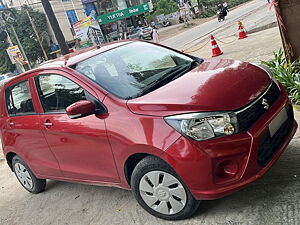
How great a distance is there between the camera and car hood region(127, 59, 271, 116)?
9.22 feet

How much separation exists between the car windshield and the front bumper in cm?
82

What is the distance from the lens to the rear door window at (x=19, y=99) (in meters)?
4.30

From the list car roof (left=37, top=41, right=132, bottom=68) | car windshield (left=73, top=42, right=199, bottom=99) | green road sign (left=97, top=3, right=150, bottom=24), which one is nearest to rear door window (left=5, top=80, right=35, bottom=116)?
car roof (left=37, top=41, right=132, bottom=68)

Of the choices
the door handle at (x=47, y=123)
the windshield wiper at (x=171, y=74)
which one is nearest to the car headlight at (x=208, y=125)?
the windshield wiper at (x=171, y=74)

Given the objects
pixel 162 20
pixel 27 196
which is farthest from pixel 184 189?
pixel 162 20

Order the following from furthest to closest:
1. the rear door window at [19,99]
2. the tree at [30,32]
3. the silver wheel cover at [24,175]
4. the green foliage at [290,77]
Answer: the tree at [30,32] → the silver wheel cover at [24,175] → the green foliage at [290,77] → the rear door window at [19,99]

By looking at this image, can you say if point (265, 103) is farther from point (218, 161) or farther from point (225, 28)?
point (225, 28)

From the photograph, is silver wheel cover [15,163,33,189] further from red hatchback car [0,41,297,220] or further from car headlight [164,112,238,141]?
car headlight [164,112,238,141]

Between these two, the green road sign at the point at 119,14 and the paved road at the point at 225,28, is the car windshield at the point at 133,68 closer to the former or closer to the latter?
the paved road at the point at 225,28

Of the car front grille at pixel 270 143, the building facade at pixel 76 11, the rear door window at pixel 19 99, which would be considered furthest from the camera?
the building facade at pixel 76 11

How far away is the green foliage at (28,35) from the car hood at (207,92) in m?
41.1

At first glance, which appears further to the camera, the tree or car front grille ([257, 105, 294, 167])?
the tree

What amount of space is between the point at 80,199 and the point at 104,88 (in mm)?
1817

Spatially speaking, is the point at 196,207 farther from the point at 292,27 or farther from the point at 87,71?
the point at 292,27
